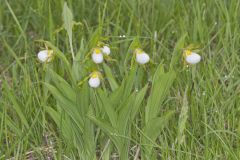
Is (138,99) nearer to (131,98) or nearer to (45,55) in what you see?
(131,98)

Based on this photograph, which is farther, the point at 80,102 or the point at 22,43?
the point at 22,43

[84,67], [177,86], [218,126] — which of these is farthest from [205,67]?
[84,67]

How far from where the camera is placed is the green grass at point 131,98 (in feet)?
7.06

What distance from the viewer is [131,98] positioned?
210cm

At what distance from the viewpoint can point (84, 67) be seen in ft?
7.00

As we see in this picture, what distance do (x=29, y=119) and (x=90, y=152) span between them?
35 cm

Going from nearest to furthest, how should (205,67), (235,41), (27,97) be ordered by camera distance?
1. (27,97)
2. (205,67)
3. (235,41)

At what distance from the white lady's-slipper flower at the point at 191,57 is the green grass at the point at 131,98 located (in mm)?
42

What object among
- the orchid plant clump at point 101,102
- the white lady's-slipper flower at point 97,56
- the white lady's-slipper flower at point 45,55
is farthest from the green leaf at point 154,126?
the white lady's-slipper flower at point 45,55

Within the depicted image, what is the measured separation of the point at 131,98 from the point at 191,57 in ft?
0.86

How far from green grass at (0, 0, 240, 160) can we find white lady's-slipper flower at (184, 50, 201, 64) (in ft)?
0.14

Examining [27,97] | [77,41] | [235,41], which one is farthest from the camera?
[77,41]

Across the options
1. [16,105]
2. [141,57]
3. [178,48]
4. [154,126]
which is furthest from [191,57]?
[16,105]

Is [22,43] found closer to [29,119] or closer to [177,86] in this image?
[29,119]
